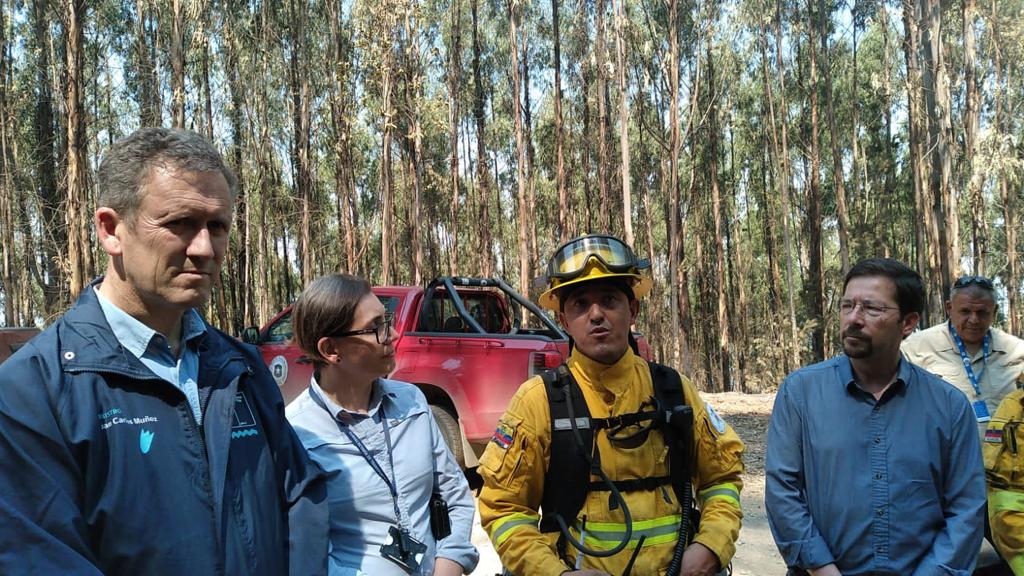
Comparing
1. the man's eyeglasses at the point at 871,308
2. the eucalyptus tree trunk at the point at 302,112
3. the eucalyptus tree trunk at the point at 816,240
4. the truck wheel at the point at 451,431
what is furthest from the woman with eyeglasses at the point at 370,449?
the eucalyptus tree trunk at the point at 816,240

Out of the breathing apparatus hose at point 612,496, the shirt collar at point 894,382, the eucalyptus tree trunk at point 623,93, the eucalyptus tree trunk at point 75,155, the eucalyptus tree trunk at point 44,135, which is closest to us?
the breathing apparatus hose at point 612,496

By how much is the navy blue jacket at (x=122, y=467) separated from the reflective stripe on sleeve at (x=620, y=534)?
91cm

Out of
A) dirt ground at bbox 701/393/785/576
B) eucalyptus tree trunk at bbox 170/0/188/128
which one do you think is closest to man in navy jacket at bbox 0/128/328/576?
dirt ground at bbox 701/393/785/576

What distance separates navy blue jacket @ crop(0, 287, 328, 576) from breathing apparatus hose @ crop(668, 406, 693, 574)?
3.80ft

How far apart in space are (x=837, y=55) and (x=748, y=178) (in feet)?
24.7

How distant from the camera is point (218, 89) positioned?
27047 mm

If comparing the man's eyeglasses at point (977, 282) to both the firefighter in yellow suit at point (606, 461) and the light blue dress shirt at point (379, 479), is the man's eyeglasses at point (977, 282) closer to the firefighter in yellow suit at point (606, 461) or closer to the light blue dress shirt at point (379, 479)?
the firefighter in yellow suit at point (606, 461)

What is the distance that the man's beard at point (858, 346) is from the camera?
2701 mm

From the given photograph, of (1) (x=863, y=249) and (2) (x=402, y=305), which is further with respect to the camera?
(1) (x=863, y=249)

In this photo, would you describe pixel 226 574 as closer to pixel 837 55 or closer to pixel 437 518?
pixel 437 518

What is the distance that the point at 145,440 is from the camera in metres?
1.51

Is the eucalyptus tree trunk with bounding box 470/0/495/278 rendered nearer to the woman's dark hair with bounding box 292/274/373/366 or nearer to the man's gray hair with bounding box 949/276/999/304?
the man's gray hair with bounding box 949/276/999/304

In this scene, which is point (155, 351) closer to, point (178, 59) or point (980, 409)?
point (980, 409)

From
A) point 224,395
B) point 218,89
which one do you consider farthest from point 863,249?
point 224,395
